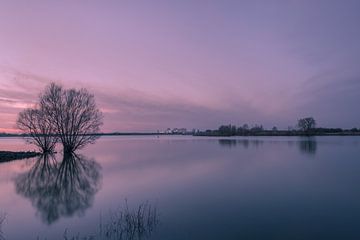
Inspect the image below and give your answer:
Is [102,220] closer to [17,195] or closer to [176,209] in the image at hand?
[176,209]

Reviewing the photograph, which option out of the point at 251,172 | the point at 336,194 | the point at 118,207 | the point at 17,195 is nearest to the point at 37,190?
the point at 17,195

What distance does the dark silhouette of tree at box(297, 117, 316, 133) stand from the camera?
308 feet

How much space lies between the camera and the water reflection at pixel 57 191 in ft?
28.5

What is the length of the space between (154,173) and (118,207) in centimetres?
667

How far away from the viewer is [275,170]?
1570 cm

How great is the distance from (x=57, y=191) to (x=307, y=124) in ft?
314

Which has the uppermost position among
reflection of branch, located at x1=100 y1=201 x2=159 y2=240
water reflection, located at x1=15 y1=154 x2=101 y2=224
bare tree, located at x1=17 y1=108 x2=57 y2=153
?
bare tree, located at x1=17 y1=108 x2=57 y2=153

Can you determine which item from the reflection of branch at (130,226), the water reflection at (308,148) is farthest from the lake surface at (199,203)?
the water reflection at (308,148)

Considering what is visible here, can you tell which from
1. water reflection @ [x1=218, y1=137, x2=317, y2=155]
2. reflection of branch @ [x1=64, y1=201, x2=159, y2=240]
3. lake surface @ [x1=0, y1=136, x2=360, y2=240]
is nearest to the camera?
reflection of branch @ [x1=64, y1=201, x2=159, y2=240]

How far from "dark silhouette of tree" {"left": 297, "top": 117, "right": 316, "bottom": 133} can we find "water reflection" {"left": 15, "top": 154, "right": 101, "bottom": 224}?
90.9 meters

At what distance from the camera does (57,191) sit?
38.9 feet

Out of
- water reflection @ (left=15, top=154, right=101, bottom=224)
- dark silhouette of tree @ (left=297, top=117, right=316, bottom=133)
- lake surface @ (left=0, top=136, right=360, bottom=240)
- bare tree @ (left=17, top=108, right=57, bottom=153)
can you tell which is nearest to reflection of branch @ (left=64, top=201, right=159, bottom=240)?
lake surface @ (left=0, top=136, right=360, bottom=240)

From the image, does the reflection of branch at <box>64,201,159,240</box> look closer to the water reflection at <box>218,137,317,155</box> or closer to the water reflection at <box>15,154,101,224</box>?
the water reflection at <box>15,154,101,224</box>

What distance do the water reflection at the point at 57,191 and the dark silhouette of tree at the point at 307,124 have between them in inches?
3579
